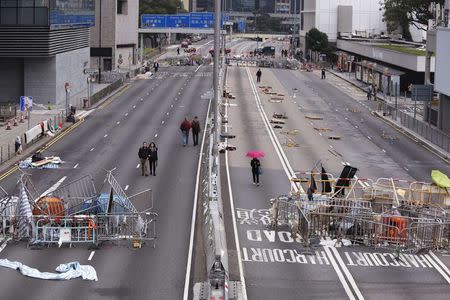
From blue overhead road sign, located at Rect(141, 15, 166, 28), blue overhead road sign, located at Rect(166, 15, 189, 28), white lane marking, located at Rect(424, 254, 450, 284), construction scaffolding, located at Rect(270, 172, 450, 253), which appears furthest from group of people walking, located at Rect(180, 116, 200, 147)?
blue overhead road sign, located at Rect(141, 15, 166, 28)

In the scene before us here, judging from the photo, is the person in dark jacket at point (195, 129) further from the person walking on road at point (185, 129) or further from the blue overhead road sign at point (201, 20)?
the blue overhead road sign at point (201, 20)

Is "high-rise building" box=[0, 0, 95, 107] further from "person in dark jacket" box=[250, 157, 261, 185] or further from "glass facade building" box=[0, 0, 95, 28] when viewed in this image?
"person in dark jacket" box=[250, 157, 261, 185]

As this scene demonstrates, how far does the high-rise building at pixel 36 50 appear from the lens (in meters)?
63.9

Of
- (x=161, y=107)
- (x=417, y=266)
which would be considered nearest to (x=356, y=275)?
(x=417, y=266)

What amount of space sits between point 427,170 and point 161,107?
2969 cm

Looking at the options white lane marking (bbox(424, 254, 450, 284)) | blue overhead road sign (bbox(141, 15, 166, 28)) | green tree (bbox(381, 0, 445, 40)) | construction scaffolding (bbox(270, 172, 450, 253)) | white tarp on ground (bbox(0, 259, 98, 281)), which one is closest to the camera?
white tarp on ground (bbox(0, 259, 98, 281))

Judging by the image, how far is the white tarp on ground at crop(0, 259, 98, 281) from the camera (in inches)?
853

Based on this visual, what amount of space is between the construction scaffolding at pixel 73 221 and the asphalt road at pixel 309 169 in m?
3.13

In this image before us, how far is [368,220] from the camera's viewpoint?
25578mm

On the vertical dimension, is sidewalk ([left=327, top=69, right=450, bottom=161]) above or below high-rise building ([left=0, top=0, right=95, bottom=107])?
below

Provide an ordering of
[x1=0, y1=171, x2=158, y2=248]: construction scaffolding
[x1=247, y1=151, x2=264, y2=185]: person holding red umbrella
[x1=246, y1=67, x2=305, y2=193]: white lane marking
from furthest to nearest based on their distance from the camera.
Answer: [x1=246, y1=67, x2=305, y2=193]: white lane marking → [x1=247, y1=151, x2=264, y2=185]: person holding red umbrella → [x1=0, y1=171, x2=158, y2=248]: construction scaffolding

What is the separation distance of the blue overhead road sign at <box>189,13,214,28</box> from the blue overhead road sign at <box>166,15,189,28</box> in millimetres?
746

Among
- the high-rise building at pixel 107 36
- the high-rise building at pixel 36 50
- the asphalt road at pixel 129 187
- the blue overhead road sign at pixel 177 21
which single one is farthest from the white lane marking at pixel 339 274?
the blue overhead road sign at pixel 177 21

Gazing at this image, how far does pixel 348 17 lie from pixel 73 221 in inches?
4815
